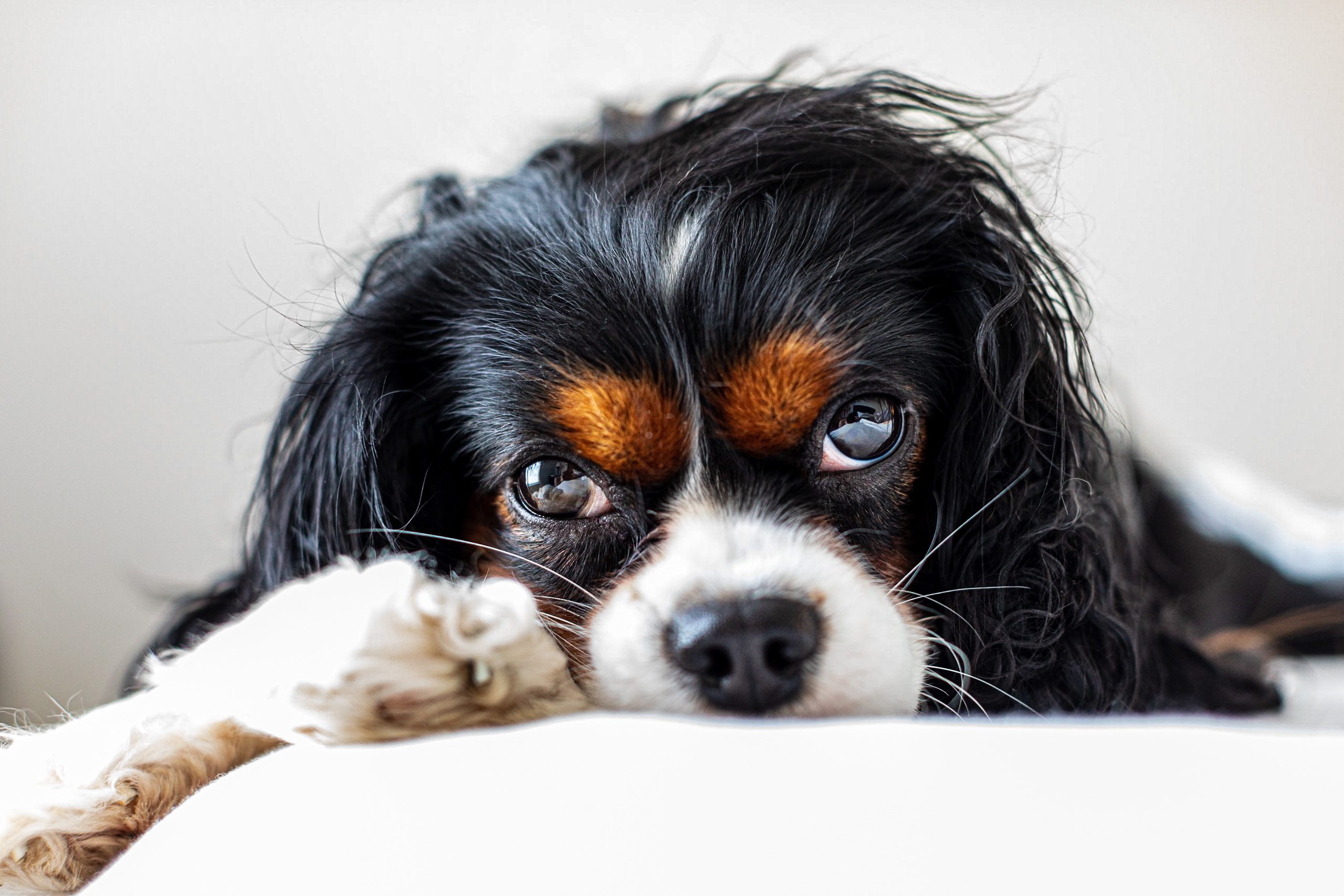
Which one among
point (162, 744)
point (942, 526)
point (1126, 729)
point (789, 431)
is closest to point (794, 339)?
point (789, 431)

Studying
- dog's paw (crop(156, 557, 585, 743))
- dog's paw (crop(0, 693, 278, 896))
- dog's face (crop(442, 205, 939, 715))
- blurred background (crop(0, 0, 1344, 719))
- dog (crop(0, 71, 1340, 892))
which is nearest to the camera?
dog's paw (crop(156, 557, 585, 743))

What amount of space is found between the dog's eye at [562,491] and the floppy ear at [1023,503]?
0.43 metres

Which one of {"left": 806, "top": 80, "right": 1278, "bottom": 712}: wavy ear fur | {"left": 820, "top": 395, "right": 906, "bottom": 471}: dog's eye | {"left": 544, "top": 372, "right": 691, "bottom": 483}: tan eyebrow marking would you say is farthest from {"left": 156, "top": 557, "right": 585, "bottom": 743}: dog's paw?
{"left": 806, "top": 80, "right": 1278, "bottom": 712}: wavy ear fur

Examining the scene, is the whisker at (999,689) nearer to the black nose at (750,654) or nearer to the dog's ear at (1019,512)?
the dog's ear at (1019,512)

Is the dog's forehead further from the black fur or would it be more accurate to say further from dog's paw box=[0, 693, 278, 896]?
dog's paw box=[0, 693, 278, 896]

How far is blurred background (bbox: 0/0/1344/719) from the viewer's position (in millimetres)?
2289

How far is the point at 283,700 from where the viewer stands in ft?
2.31

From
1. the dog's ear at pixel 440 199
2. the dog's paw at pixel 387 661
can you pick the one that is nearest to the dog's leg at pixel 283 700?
the dog's paw at pixel 387 661

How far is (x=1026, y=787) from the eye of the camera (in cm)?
56

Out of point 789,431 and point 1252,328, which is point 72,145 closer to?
point 789,431

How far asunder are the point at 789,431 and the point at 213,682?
0.63m

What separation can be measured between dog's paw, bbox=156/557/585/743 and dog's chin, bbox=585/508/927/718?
0.13m

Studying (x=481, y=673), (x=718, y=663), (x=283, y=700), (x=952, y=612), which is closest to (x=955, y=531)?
(x=952, y=612)

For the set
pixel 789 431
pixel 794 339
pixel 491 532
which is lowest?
pixel 491 532
